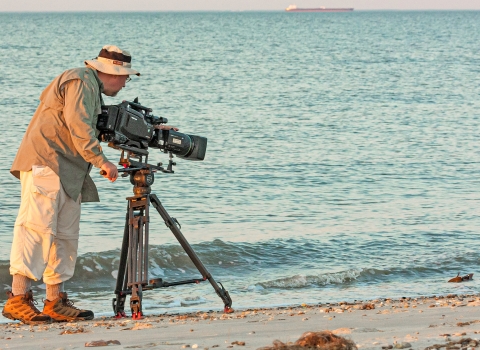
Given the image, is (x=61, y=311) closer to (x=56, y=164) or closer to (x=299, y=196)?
(x=56, y=164)

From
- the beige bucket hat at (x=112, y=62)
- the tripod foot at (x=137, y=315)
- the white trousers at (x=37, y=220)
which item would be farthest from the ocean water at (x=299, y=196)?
the beige bucket hat at (x=112, y=62)

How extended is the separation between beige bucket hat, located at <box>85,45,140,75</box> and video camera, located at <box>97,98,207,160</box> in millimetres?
173

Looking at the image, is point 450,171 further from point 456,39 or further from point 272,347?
point 456,39

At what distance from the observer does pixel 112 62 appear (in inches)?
185

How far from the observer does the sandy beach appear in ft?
12.9

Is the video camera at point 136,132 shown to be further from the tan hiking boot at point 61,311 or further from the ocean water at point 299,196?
the ocean water at point 299,196

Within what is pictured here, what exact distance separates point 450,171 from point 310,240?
15.2 feet

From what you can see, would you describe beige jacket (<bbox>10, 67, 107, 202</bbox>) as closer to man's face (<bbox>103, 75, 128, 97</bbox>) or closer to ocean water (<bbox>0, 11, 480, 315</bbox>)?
man's face (<bbox>103, 75, 128, 97</bbox>)

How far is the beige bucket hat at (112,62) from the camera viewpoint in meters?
4.69

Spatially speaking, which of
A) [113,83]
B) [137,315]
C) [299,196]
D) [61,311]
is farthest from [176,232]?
[299,196]

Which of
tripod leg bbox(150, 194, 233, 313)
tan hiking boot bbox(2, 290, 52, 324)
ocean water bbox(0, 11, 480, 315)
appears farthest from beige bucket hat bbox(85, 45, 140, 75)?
ocean water bbox(0, 11, 480, 315)

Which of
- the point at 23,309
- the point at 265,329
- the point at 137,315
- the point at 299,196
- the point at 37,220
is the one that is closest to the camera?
the point at 265,329

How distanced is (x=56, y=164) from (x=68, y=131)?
181mm

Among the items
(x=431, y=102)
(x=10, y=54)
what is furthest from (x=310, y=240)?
(x=10, y=54)
